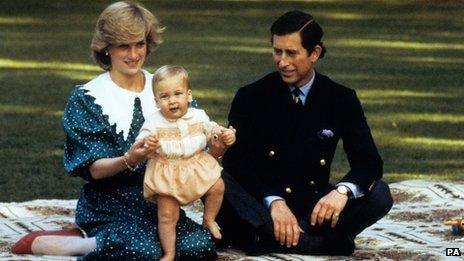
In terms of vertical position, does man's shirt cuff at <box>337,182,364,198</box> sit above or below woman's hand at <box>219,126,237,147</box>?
below

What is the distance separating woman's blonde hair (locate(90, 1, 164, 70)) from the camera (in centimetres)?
667

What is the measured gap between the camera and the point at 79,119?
678cm

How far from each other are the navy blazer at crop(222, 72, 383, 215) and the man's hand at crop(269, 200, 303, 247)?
0.15 meters

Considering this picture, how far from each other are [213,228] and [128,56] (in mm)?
846

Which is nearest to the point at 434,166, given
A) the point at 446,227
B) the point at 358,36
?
the point at 446,227

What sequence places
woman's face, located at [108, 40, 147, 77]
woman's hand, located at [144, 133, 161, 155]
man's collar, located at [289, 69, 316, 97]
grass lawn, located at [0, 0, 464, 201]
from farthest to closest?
grass lawn, located at [0, 0, 464, 201] < man's collar, located at [289, 69, 316, 97] < woman's face, located at [108, 40, 147, 77] < woman's hand, located at [144, 133, 161, 155]

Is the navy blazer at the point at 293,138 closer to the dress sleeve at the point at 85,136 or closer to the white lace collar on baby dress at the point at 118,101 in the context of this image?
the white lace collar on baby dress at the point at 118,101

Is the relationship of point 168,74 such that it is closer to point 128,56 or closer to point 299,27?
point 128,56

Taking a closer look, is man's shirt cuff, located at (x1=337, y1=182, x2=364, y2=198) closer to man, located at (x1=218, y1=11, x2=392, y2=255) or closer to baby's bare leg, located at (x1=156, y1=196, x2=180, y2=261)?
man, located at (x1=218, y1=11, x2=392, y2=255)

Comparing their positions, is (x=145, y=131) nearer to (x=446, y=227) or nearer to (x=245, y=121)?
(x=245, y=121)

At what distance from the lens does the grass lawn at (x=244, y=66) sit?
10.1 m

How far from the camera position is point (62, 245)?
676 centimetres

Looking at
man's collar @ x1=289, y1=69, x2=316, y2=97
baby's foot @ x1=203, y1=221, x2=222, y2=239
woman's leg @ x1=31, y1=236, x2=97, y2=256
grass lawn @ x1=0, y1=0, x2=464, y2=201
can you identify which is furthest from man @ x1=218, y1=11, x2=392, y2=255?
grass lawn @ x1=0, y1=0, x2=464, y2=201

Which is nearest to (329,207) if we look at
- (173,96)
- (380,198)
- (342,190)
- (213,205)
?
(342,190)
